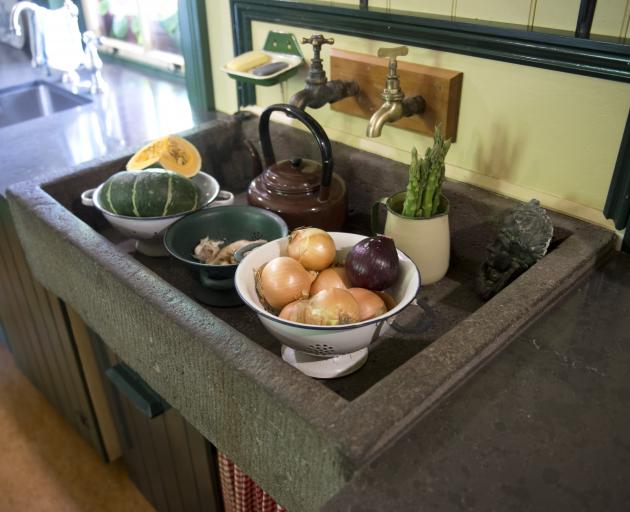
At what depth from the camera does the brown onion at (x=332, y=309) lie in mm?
694

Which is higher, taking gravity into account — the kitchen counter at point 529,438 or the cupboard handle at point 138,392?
the kitchen counter at point 529,438

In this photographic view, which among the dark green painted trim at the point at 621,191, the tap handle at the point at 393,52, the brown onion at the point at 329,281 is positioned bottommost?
the brown onion at the point at 329,281

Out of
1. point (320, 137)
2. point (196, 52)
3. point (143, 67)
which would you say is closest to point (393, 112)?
point (320, 137)

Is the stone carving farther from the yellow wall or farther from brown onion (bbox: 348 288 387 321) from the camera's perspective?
brown onion (bbox: 348 288 387 321)

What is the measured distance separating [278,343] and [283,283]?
128 mm

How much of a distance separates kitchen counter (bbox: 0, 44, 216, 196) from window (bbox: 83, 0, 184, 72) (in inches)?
2.8

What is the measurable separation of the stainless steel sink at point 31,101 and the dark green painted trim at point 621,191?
145cm

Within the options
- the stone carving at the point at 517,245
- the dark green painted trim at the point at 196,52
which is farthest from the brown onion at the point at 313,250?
the dark green painted trim at the point at 196,52

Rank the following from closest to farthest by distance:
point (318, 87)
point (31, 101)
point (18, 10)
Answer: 1. point (318, 87)
2. point (18, 10)
3. point (31, 101)

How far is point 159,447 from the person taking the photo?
1.16 meters

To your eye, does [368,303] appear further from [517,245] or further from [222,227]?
[222,227]

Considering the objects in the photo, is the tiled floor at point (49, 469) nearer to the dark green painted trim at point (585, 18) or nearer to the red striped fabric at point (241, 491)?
the red striped fabric at point (241, 491)

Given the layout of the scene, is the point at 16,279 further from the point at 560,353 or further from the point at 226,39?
the point at 560,353

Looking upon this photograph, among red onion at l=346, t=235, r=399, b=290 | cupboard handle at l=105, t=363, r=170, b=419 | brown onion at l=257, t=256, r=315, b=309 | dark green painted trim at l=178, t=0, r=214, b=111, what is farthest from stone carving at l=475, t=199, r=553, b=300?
dark green painted trim at l=178, t=0, r=214, b=111
